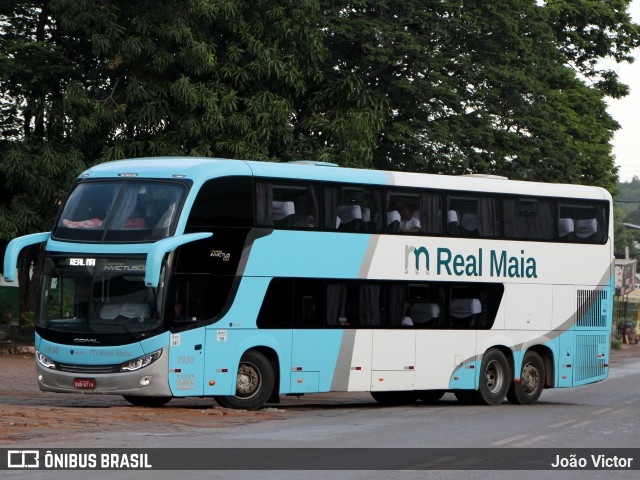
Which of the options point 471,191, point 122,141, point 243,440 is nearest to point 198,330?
point 243,440

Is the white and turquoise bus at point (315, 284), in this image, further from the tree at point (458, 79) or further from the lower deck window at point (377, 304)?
the tree at point (458, 79)

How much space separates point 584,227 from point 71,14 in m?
14.2

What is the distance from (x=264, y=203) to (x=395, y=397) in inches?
272

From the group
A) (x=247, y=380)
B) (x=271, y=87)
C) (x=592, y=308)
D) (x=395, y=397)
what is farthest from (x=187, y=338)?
(x=271, y=87)

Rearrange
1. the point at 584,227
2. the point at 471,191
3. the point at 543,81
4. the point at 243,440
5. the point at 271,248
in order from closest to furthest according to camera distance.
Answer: the point at 243,440 < the point at 271,248 < the point at 471,191 < the point at 584,227 < the point at 543,81

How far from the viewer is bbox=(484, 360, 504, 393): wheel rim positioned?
994 inches

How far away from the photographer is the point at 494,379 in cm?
2534

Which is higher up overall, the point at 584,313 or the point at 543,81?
the point at 543,81

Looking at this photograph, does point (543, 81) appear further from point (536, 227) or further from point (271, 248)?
point (271, 248)

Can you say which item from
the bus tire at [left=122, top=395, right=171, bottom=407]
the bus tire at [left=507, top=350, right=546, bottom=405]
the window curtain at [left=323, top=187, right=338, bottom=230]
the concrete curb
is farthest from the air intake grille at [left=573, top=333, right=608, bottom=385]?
the concrete curb

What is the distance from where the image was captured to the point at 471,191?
2436cm

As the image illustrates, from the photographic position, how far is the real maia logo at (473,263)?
2347 centimetres

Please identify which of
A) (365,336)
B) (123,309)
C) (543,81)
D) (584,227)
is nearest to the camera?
(123,309)

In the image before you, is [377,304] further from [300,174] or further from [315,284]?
[300,174]
